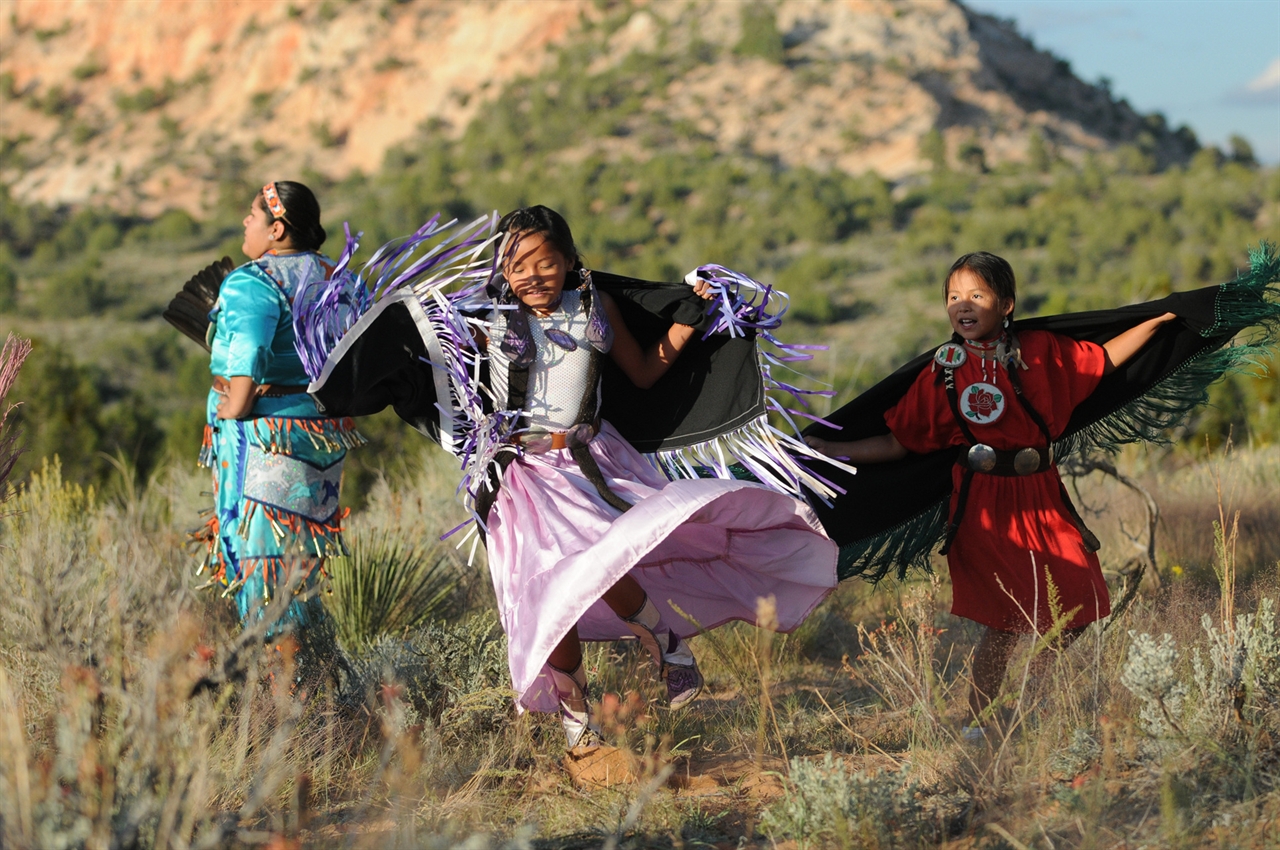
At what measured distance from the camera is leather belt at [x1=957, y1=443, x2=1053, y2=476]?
4152 mm

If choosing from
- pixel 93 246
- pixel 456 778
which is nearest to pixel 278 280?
pixel 456 778

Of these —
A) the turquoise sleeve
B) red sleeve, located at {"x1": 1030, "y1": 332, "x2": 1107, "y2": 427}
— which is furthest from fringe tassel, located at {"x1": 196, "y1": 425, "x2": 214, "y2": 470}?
red sleeve, located at {"x1": 1030, "y1": 332, "x2": 1107, "y2": 427}

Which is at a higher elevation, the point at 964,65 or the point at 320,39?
the point at 320,39

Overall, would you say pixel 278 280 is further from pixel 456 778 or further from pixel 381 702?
pixel 456 778

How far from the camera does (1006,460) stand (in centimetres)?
419

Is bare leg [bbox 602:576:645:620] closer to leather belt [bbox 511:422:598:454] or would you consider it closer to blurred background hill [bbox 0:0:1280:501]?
leather belt [bbox 511:422:598:454]

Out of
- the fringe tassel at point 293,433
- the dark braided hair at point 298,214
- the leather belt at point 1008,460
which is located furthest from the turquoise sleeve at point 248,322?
the leather belt at point 1008,460

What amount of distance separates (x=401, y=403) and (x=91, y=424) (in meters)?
9.24

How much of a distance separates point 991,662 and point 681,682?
1.12 meters

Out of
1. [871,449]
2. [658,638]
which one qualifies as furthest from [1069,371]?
[658,638]

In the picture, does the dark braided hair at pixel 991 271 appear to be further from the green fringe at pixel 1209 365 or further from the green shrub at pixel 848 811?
the green shrub at pixel 848 811

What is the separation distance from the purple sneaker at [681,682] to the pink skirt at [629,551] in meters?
0.28

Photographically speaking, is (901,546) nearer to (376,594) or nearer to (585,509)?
(585,509)

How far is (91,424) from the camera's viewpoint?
470 inches
